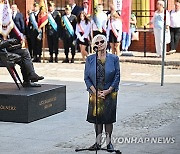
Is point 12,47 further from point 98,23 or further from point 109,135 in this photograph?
point 98,23

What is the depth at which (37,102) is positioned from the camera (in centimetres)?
1286

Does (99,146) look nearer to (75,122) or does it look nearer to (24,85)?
(75,122)

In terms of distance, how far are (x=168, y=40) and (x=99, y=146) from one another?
15395 mm

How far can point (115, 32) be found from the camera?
78.4 ft

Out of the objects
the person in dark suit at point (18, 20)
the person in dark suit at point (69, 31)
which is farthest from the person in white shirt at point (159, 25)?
the person in dark suit at point (18, 20)

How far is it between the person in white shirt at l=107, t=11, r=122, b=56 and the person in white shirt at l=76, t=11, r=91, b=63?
2.51 feet

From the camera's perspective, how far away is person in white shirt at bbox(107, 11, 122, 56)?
24.0 m

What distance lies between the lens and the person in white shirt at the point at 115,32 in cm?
2397

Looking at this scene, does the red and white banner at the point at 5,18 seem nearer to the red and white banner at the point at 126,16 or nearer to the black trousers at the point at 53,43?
the black trousers at the point at 53,43

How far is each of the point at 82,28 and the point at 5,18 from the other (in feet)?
9.18

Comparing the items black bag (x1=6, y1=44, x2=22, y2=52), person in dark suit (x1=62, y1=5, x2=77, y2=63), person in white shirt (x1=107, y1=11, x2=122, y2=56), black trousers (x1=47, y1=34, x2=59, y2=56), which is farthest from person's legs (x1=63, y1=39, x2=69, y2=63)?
black bag (x1=6, y1=44, x2=22, y2=52)

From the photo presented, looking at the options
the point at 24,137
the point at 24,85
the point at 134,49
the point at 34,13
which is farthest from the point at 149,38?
the point at 24,137

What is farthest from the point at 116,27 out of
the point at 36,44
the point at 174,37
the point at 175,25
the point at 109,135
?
the point at 109,135

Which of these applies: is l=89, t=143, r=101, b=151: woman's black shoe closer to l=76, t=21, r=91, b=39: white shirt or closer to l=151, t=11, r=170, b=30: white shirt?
l=76, t=21, r=91, b=39: white shirt
